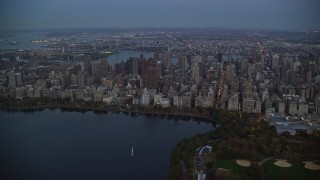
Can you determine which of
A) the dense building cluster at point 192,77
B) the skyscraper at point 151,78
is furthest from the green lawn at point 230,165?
the skyscraper at point 151,78

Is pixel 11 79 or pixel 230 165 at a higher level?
pixel 11 79

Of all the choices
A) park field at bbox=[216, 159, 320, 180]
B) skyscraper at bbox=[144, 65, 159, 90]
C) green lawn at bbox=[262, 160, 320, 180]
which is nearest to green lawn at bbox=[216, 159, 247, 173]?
park field at bbox=[216, 159, 320, 180]

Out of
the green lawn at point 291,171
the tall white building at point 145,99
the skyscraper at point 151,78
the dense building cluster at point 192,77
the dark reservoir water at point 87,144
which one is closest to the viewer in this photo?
the green lawn at point 291,171

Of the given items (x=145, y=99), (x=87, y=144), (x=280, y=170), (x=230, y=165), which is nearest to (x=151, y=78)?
(x=145, y=99)

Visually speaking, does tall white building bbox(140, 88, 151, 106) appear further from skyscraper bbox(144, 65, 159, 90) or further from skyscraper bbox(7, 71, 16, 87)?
skyscraper bbox(7, 71, 16, 87)

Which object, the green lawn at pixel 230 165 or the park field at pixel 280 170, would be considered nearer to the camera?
the park field at pixel 280 170

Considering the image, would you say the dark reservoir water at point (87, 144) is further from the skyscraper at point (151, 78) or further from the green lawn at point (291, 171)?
the skyscraper at point (151, 78)

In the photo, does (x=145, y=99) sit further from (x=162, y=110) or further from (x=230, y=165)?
(x=230, y=165)
